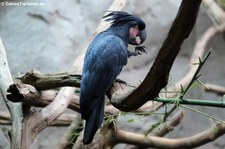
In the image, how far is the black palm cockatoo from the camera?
1.29 m

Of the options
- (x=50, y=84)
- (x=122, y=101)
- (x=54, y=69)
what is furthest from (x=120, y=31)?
(x=54, y=69)

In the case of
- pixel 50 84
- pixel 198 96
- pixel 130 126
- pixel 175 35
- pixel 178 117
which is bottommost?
pixel 130 126

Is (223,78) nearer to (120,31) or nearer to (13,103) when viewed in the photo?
(120,31)

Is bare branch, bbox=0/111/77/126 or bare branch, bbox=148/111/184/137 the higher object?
bare branch, bbox=148/111/184/137

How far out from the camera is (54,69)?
276cm

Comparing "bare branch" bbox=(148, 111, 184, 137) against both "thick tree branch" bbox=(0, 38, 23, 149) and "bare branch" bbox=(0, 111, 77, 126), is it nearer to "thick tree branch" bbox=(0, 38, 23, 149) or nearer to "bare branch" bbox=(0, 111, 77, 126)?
"bare branch" bbox=(0, 111, 77, 126)

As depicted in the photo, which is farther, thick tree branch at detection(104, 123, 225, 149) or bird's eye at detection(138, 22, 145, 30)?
thick tree branch at detection(104, 123, 225, 149)

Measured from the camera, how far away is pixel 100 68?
133 cm

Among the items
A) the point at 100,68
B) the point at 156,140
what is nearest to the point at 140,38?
the point at 100,68

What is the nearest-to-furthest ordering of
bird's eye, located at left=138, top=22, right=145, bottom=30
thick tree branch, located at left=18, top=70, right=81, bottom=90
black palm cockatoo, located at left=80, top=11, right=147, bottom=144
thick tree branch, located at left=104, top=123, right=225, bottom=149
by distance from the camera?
black palm cockatoo, located at left=80, top=11, right=147, bottom=144
thick tree branch, located at left=18, top=70, right=81, bottom=90
bird's eye, located at left=138, top=22, right=145, bottom=30
thick tree branch, located at left=104, top=123, right=225, bottom=149

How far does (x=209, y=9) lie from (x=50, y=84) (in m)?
1.57

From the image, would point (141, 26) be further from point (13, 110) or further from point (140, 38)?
point (13, 110)

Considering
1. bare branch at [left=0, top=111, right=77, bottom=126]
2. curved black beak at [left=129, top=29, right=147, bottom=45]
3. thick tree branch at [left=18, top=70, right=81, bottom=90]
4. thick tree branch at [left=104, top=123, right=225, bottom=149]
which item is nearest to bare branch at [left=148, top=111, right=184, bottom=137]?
thick tree branch at [left=104, top=123, right=225, bottom=149]

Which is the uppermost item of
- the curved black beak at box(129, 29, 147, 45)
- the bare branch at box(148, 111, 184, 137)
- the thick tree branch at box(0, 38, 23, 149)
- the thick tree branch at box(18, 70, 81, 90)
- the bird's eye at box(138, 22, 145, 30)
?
the bird's eye at box(138, 22, 145, 30)
